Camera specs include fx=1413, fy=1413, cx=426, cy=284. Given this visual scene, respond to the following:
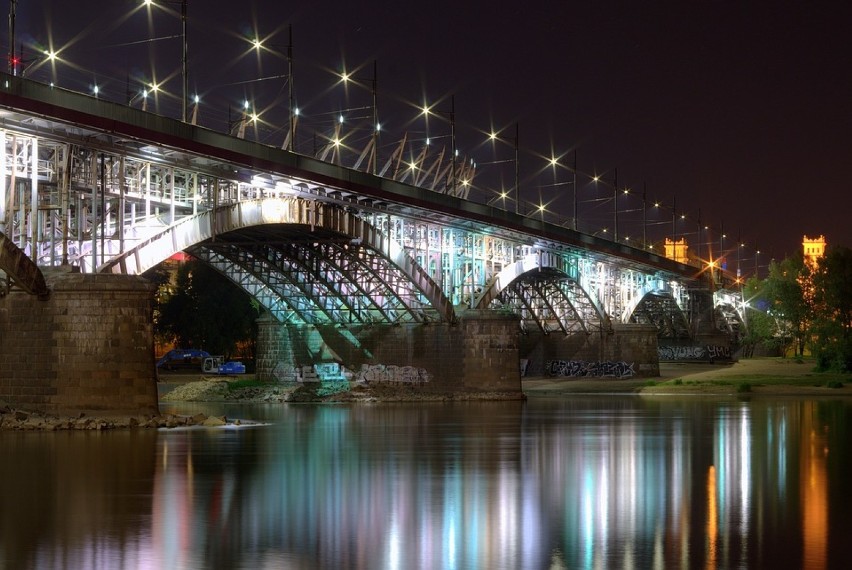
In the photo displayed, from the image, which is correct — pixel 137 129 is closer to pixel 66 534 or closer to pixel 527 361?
pixel 66 534

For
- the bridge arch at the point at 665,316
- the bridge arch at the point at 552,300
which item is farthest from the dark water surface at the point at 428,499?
the bridge arch at the point at 665,316

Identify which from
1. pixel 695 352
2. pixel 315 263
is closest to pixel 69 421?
pixel 315 263

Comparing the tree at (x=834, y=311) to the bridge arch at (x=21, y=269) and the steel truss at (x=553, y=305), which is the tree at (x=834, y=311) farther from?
the bridge arch at (x=21, y=269)

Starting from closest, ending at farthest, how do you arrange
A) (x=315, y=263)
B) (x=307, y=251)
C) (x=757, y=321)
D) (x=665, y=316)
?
(x=307, y=251) < (x=315, y=263) < (x=757, y=321) < (x=665, y=316)

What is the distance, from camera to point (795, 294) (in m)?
124

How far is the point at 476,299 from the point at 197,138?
35.3m

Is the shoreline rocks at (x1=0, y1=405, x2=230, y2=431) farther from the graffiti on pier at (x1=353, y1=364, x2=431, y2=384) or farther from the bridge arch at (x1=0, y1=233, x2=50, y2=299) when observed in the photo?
the graffiti on pier at (x1=353, y1=364, x2=431, y2=384)

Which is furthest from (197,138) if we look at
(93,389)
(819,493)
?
(819,493)

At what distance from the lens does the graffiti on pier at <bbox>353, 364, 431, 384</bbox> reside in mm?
85625

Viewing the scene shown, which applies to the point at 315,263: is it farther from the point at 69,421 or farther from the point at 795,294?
the point at 795,294

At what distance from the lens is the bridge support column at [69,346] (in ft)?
160

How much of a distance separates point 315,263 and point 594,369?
141ft

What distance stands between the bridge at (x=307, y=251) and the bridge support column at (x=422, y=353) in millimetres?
104

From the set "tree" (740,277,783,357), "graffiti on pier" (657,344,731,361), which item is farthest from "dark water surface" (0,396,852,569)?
"graffiti on pier" (657,344,731,361)
